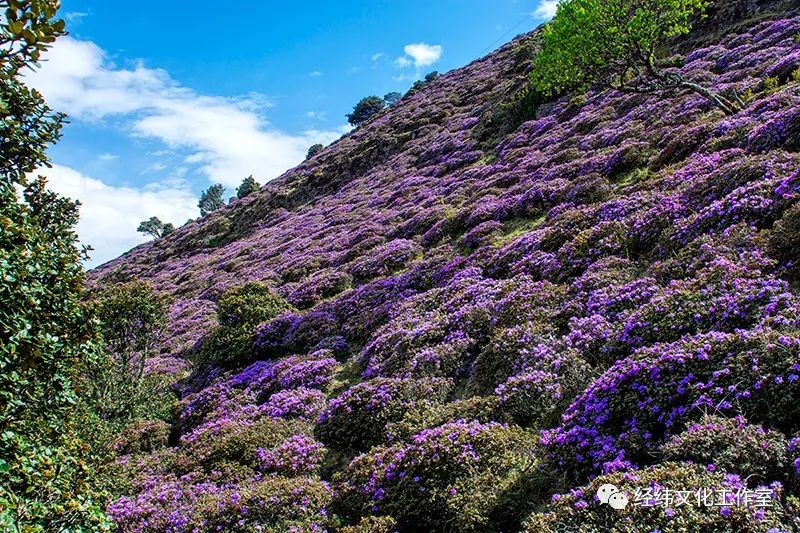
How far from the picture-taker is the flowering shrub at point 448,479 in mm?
7375

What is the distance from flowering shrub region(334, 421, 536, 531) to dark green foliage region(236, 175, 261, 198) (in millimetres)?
83082

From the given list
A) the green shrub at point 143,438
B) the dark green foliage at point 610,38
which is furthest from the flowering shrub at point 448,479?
the dark green foliage at point 610,38

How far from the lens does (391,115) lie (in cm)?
7562

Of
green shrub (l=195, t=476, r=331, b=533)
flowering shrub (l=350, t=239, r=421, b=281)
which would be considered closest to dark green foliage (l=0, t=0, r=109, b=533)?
green shrub (l=195, t=476, r=331, b=533)

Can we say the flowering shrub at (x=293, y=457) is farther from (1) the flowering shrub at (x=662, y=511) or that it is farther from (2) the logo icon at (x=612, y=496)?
(2) the logo icon at (x=612, y=496)

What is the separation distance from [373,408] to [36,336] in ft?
24.3

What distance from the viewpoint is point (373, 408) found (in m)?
11.7

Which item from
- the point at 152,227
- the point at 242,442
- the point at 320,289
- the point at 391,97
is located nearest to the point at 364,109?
the point at 391,97

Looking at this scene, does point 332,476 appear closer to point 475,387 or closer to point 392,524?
point 392,524

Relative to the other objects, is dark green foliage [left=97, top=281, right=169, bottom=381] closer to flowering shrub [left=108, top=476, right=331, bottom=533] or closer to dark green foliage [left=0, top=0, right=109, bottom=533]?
flowering shrub [left=108, top=476, right=331, bottom=533]

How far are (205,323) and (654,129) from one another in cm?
2694

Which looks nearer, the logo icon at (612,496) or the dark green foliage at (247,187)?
the logo icon at (612,496)

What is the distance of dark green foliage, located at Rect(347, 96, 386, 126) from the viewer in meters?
110

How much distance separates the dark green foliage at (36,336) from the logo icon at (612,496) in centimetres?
605
